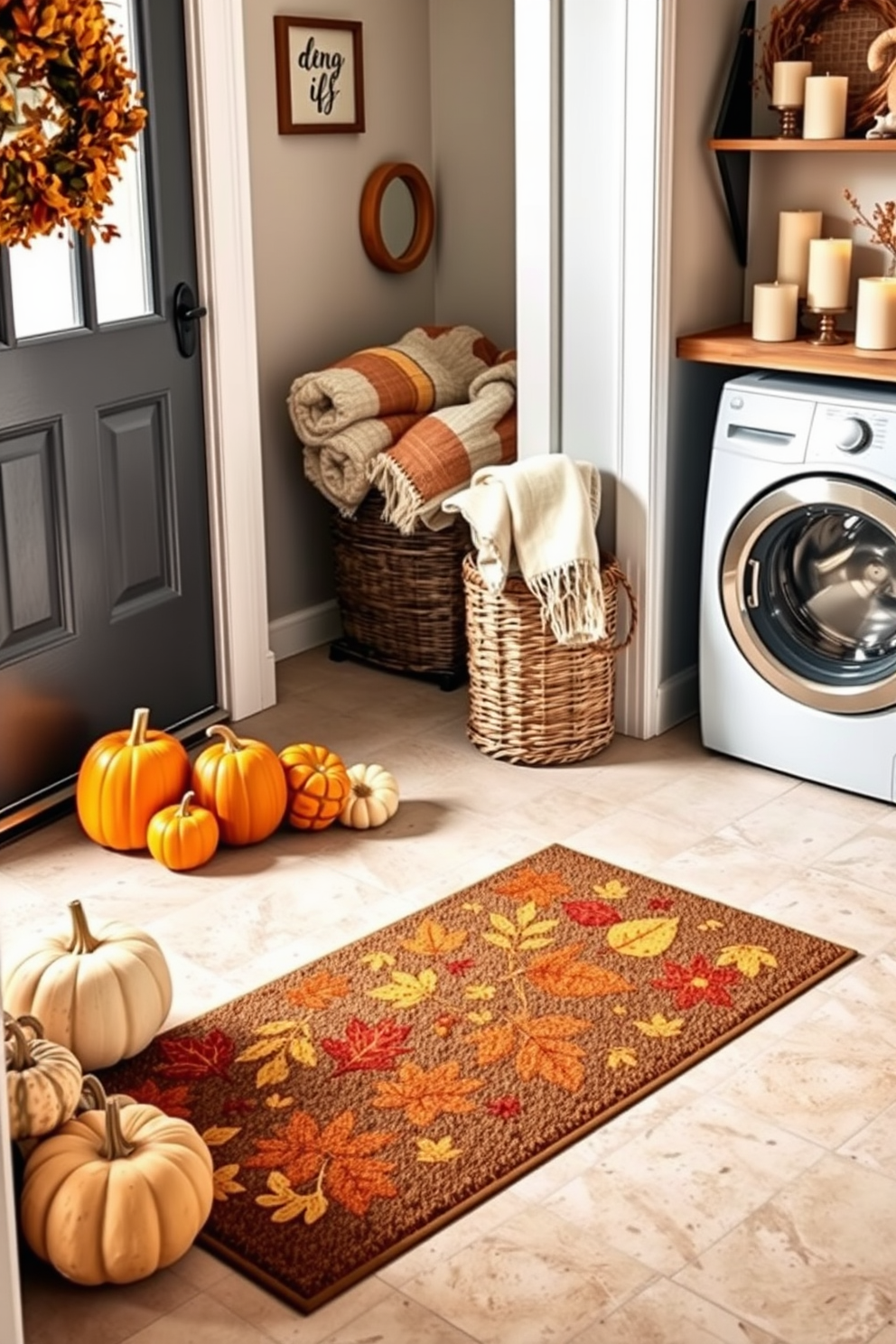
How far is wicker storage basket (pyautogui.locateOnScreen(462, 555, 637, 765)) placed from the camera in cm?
379

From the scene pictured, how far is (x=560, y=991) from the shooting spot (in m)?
2.97

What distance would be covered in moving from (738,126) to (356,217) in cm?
116

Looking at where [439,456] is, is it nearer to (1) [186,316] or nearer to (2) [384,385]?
(2) [384,385]

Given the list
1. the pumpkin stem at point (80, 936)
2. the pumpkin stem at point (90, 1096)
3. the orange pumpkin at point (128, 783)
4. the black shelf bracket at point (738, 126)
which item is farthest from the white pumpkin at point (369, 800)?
the black shelf bracket at point (738, 126)

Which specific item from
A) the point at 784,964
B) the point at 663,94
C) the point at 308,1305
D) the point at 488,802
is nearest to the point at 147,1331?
the point at 308,1305

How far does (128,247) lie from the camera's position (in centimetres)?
369

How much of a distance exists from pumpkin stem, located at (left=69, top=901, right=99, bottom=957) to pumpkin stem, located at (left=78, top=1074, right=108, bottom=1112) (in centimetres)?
26

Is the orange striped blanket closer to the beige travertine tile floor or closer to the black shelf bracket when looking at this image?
the beige travertine tile floor

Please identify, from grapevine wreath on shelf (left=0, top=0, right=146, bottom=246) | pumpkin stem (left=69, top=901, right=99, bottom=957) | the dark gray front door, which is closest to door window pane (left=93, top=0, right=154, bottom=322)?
the dark gray front door

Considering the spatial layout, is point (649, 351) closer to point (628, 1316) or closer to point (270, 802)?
point (270, 802)

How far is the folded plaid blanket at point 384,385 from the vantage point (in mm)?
4230

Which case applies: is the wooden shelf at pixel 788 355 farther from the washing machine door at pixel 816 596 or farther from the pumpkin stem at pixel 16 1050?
the pumpkin stem at pixel 16 1050

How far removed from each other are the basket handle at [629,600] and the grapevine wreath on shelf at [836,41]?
3.42 feet

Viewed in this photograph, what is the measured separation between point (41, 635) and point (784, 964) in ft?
5.42
